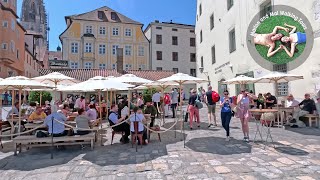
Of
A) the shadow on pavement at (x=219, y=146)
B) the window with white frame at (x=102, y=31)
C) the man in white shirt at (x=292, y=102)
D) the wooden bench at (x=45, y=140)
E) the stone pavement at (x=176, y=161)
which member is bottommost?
the stone pavement at (x=176, y=161)

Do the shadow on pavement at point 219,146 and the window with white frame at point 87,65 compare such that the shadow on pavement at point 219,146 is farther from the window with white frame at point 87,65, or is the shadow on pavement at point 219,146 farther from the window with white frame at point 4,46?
the window with white frame at point 87,65

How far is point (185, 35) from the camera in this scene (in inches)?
1796

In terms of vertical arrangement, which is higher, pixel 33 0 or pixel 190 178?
pixel 33 0

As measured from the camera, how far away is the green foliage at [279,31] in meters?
12.6

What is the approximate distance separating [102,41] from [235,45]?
2883cm

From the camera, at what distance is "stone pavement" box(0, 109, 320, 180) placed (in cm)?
519

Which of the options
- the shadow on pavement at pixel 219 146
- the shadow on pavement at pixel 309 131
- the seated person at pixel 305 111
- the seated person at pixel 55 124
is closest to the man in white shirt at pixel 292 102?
the seated person at pixel 305 111

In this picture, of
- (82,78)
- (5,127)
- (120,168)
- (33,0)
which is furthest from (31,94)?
(33,0)

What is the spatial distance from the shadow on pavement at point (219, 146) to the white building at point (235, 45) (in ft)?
20.8

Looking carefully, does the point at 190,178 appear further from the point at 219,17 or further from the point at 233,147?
the point at 219,17

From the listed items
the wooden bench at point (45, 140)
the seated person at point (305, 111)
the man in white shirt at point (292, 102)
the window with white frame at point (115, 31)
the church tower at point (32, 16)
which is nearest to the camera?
the wooden bench at point (45, 140)

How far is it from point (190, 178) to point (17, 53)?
35983 millimetres

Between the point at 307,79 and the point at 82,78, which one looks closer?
the point at 307,79

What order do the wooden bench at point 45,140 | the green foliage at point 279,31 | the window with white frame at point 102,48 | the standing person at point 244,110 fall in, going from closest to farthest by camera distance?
the wooden bench at point 45,140 → the standing person at point 244,110 → the green foliage at point 279,31 → the window with white frame at point 102,48
